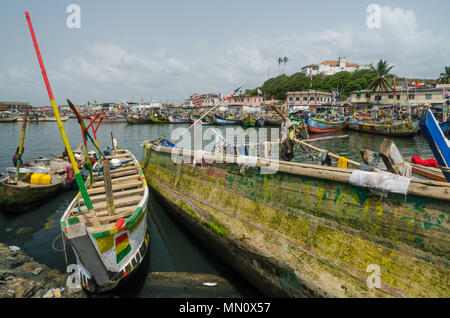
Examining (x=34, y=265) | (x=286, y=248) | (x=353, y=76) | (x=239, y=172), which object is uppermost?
(x=353, y=76)

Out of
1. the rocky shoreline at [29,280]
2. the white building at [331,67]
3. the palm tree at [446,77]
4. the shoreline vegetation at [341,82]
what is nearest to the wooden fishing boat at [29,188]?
the rocky shoreline at [29,280]

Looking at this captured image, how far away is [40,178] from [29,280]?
6.21m

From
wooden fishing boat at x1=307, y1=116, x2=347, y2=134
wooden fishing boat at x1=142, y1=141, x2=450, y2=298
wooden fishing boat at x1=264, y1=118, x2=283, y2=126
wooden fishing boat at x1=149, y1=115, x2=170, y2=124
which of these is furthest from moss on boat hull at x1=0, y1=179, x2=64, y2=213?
wooden fishing boat at x1=149, y1=115, x2=170, y2=124

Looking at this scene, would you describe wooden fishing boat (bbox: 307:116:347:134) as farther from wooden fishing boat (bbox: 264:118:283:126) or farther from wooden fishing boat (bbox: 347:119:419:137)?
wooden fishing boat (bbox: 264:118:283:126)

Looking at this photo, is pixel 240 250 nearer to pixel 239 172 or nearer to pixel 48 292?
pixel 239 172

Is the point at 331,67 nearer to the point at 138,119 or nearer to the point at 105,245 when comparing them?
the point at 138,119

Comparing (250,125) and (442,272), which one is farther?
(250,125)

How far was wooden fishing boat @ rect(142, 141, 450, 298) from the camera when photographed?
307 centimetres

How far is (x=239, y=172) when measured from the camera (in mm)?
5625

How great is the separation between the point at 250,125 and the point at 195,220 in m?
45.2

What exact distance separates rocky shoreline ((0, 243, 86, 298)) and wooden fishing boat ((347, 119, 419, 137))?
33.4 metres

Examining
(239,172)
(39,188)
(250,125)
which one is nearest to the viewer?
(239,172)

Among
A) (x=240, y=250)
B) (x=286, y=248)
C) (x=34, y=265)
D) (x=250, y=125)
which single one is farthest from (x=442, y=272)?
Answer: (x=250, y=125)
